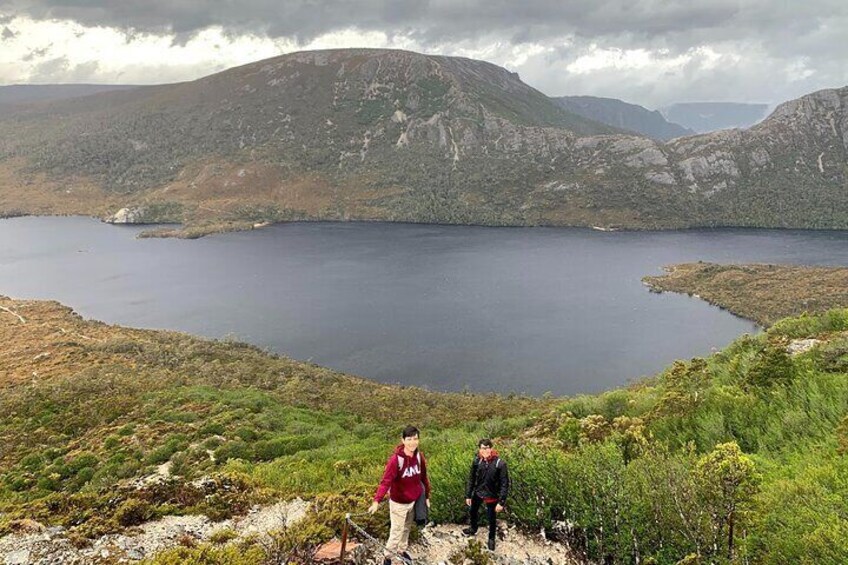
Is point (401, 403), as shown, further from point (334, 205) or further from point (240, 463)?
point (334, 205)

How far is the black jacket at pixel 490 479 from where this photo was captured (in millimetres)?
8141

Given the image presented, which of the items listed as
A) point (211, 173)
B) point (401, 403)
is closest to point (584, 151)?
point (211, 173)

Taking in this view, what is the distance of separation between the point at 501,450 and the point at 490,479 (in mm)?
2235

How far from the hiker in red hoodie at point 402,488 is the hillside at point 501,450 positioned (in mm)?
705

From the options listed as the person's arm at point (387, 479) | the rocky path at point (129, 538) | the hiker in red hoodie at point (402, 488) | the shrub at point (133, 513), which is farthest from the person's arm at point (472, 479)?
the shrub at point (133, 513)

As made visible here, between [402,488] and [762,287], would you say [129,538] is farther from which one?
→ [762,287]

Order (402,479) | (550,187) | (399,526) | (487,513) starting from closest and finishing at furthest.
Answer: (399,526) → (402,479) → (487,513) → (550,187)

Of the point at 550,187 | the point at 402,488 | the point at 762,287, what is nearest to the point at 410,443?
the point at 402,488

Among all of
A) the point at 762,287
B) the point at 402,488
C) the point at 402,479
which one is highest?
the point at 402,479

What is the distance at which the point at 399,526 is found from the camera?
7.89 m

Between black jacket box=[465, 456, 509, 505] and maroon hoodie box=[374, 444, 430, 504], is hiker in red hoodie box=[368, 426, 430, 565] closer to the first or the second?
maroon hoodie box=[374, 444, 430, 504]

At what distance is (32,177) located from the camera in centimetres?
19350

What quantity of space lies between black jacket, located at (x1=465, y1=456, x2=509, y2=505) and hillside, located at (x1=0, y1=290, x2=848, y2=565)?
845mm

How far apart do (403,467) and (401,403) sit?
25964 millimetres
